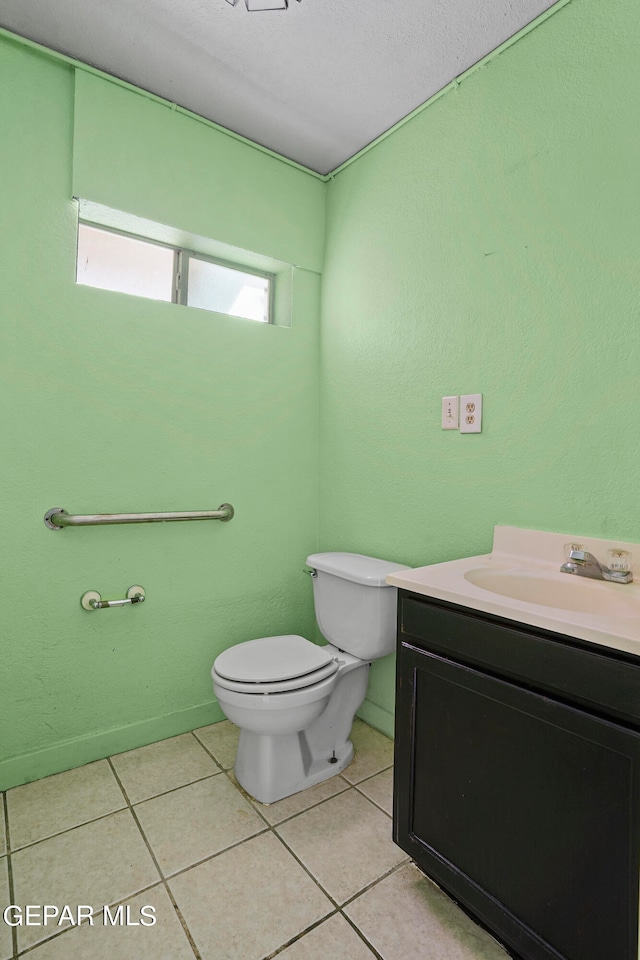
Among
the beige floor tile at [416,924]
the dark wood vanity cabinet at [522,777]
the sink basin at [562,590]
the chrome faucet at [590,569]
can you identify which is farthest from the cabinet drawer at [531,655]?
the beige floor tile at [416,924]

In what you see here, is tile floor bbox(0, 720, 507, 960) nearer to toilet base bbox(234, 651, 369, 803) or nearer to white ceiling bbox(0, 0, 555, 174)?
toilet base bbox(234, 651, 369, 803)

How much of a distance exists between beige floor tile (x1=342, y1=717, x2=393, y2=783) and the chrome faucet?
3.27 ft

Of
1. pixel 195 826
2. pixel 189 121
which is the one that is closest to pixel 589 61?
pixel 189 121

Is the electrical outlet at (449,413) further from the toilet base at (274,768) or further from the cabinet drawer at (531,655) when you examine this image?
the toilet base at (274,768)

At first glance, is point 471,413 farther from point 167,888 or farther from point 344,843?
point 167,888

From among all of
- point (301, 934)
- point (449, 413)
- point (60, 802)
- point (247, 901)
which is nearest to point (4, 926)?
point (60, 802)

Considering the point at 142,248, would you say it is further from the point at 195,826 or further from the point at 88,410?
the point at 195,826

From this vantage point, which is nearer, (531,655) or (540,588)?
(531,655)

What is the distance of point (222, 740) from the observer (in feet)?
6.00

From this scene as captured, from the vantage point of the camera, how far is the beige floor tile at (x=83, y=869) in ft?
3.76

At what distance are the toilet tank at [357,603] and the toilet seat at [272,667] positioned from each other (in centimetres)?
12

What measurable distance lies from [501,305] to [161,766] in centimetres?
192

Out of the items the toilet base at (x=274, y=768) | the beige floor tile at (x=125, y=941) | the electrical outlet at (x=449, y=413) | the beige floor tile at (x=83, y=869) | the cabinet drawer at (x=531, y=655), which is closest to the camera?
the cabinet drawer at (x=531, y=655)

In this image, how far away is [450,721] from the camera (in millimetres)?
1056
